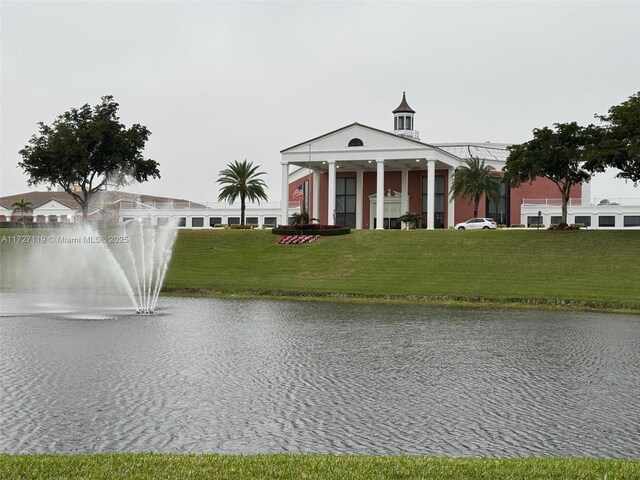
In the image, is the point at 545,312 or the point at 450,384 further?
the point at 545,312

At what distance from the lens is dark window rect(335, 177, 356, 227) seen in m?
85.3

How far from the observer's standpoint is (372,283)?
43.4m

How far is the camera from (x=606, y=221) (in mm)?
86562

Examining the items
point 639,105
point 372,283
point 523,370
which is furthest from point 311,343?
point 639,105

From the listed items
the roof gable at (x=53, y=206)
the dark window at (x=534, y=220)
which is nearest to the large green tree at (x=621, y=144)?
the dark window at (x=534, y=220)

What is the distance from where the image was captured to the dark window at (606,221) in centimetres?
8625

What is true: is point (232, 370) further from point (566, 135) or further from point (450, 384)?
point (566, 135)

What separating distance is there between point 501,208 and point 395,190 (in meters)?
13.1

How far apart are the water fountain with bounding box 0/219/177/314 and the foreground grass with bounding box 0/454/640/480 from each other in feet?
73.9

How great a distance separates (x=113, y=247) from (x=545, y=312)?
36.8 m

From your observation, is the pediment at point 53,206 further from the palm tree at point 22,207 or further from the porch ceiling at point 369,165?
the porch ceiling at point 369,165

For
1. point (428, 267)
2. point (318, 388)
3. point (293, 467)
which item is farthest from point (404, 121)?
point (293, 467)

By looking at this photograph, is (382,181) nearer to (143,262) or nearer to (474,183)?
(474,183)

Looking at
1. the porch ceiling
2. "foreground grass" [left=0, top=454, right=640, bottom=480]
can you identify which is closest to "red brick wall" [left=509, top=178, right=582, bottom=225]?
the porch ceiling
